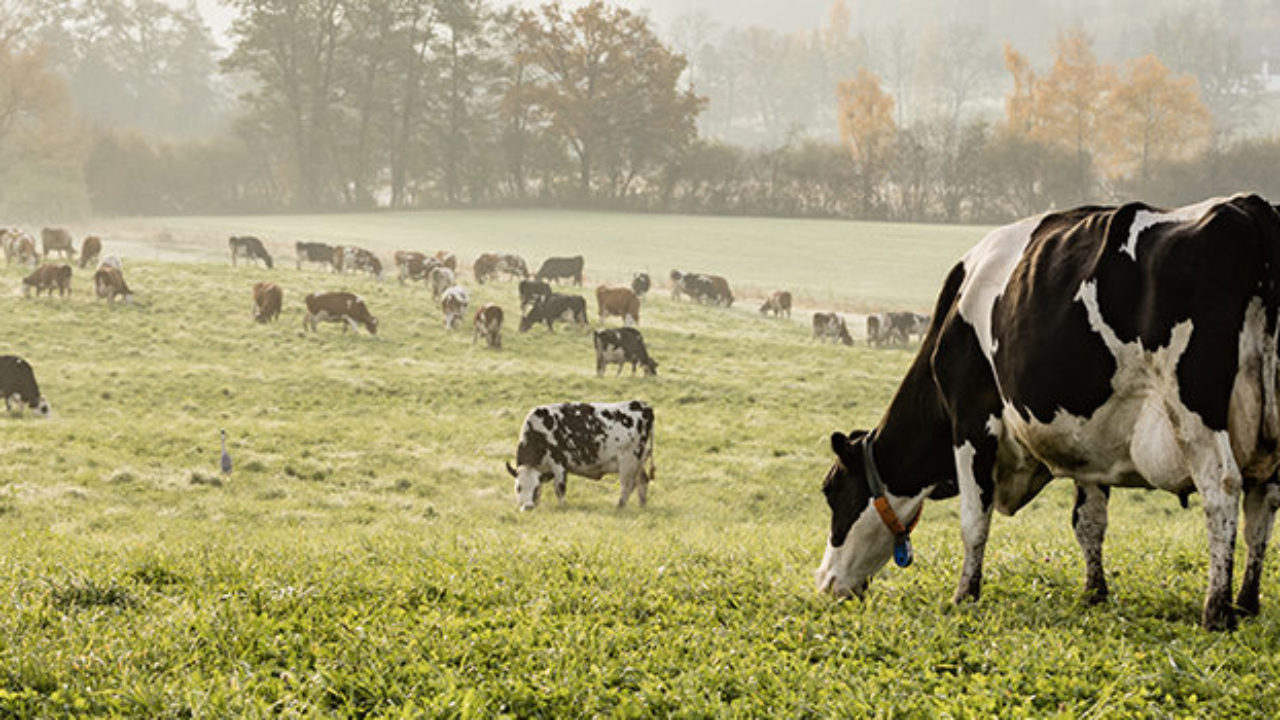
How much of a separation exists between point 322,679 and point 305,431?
15114 millimetres

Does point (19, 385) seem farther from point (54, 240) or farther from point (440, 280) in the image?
point (54, 240)

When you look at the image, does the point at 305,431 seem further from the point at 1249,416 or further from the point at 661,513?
the point at 1249,416

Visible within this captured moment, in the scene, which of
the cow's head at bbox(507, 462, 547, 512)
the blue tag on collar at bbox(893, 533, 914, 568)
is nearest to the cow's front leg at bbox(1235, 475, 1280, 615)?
the blue tag on collar at bbox(893, 533, 914, 568)

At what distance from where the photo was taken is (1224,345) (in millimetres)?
4445

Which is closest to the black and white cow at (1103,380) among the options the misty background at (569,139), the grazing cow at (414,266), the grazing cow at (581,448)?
the grazing cow at (581,448)

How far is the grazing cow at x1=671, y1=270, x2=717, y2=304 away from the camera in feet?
143

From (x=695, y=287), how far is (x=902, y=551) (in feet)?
123

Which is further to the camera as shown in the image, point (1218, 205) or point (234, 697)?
point (1218, 205)

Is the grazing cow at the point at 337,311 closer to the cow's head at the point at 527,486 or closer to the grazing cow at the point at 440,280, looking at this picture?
the grazing cow at the point at 440,280

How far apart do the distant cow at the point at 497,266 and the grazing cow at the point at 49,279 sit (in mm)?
16072

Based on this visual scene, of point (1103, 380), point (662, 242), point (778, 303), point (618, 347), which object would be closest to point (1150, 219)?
point (1103, 380)

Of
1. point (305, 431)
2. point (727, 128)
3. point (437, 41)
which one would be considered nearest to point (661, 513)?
point (305, 431)

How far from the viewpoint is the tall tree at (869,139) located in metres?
73.7

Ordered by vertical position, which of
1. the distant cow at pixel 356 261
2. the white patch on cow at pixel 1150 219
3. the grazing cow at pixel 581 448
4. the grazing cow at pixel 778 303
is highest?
the white patch on cow at pixel 1150 219
